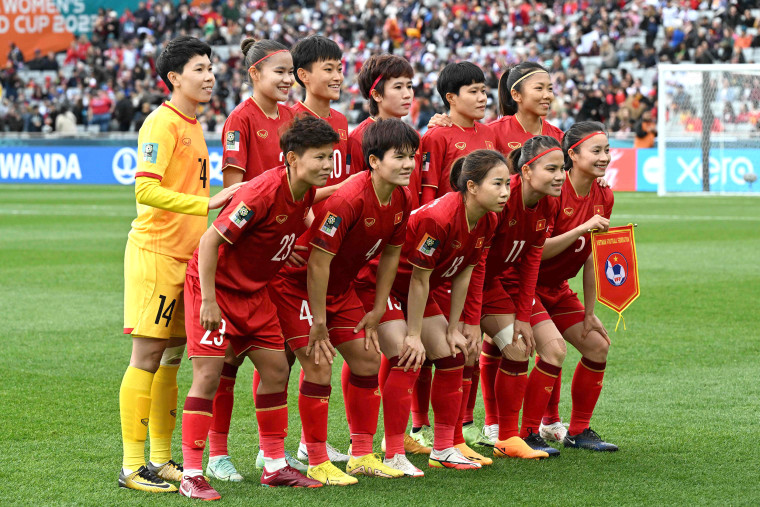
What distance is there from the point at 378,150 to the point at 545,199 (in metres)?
1.08

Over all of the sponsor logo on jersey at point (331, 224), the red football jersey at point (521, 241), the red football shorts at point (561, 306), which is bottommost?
the red football shorts at point (561, 306)

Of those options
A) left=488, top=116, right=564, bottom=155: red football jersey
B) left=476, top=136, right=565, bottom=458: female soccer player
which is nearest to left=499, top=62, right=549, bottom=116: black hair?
left=488, top=116, right=564, bottom=155: red football jersey

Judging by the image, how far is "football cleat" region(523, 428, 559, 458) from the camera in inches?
217

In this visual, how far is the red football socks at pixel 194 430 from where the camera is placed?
186 inches

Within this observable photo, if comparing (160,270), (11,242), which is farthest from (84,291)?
(160,270)

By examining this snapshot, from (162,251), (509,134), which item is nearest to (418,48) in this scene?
(509,134)

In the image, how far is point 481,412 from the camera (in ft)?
21.6

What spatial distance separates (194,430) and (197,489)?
0.27 m

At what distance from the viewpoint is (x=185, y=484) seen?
4668mm

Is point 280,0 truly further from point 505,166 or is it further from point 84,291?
point 505,166

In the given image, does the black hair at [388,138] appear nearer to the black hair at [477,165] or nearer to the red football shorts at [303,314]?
the black hair at [477,165]

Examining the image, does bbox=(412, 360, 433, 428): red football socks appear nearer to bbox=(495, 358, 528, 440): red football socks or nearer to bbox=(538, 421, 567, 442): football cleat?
bbox=(495, 358, 528, 440): red football socks

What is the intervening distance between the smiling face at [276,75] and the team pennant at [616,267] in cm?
184

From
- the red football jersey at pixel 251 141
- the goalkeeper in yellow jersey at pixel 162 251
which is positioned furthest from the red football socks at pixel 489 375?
the goalkeeper in yellow jersey at pixel 162 251
